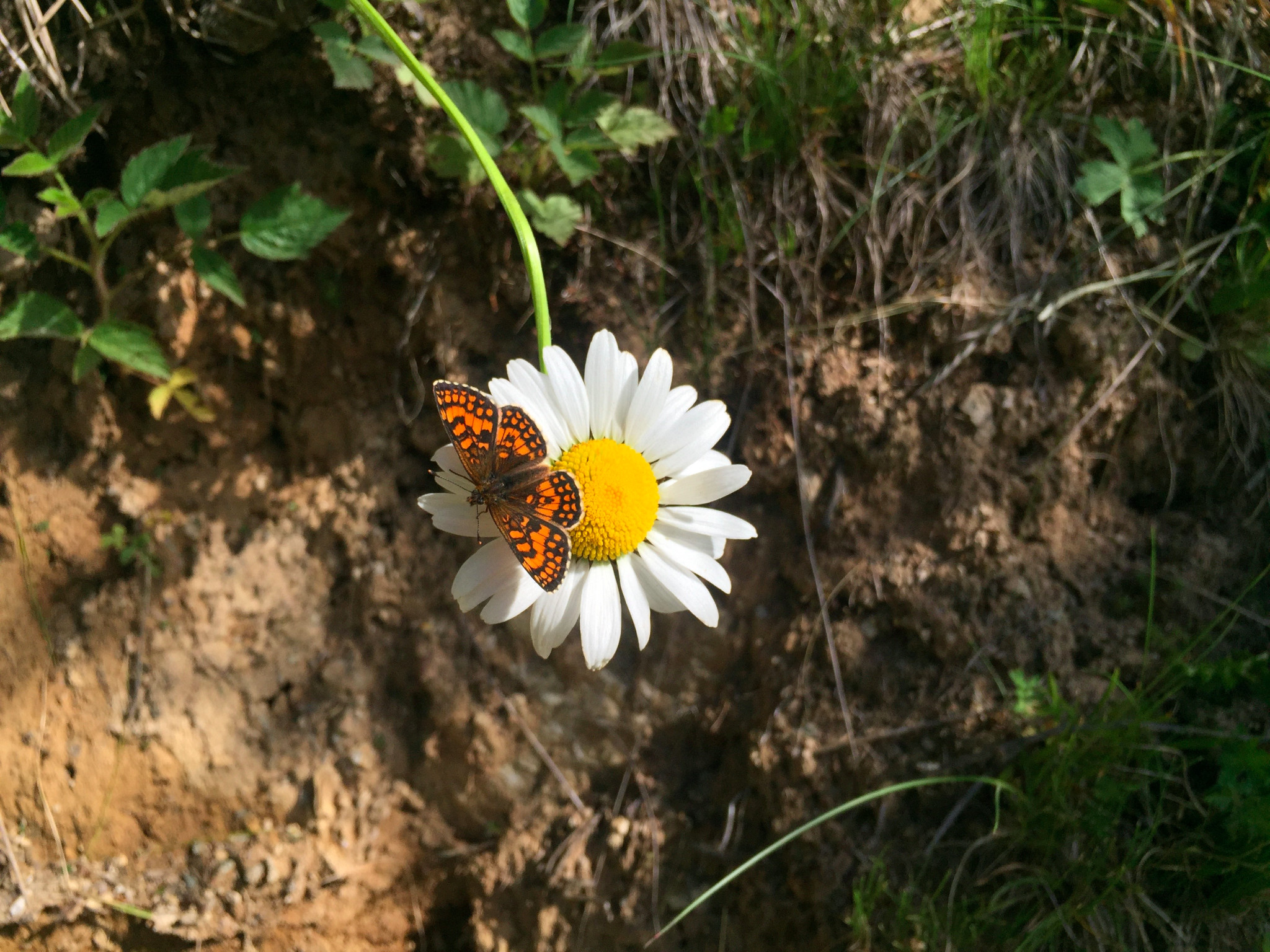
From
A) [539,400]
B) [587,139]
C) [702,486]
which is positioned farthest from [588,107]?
[702,486]

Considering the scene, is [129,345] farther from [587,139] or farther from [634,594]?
[634,594]

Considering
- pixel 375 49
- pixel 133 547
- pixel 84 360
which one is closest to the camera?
pixel 375 49

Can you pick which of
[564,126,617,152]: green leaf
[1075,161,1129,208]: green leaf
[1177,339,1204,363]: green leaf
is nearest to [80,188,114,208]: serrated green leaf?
[564,126,617,152]: green leaf

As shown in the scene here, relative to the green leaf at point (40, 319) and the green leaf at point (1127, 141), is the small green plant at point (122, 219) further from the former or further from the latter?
the green leaf at point (1127, 141)

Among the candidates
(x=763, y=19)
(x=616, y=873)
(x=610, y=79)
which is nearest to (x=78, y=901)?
(x=616, y=873)

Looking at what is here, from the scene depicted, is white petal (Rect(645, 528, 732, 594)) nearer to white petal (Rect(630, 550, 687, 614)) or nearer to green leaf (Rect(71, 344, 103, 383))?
white petal (Rect(630, 550, 687, 614))

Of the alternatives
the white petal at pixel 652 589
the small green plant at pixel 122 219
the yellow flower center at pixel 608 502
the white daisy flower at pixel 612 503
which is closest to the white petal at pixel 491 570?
the white daisy flower at pixel 612 503
